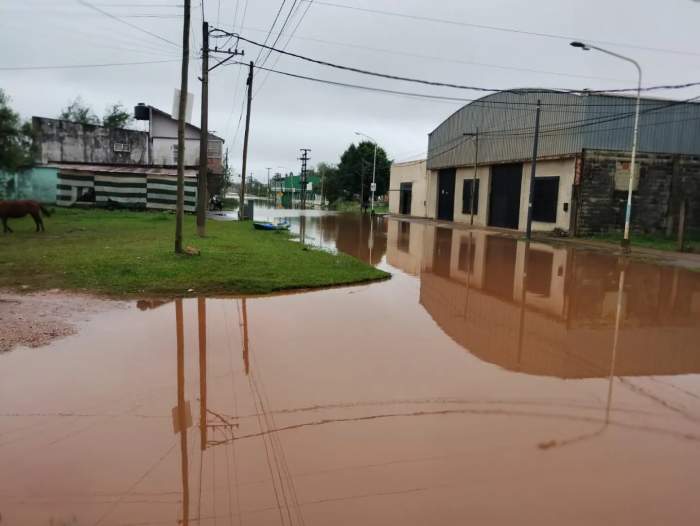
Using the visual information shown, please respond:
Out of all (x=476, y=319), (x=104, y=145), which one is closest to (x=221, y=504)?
(x=476, y=319)

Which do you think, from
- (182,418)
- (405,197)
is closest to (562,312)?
(182,418)

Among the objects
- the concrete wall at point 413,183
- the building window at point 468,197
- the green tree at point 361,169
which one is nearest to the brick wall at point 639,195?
the building window at point 468,197

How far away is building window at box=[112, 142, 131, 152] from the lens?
4794cm

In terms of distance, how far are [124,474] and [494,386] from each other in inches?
148

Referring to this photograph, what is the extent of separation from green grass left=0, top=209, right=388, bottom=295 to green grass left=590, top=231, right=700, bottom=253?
16.0 m

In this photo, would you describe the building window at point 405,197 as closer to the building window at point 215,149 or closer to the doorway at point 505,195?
the doorway at point 505,195

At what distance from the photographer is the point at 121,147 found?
48125 millimetres

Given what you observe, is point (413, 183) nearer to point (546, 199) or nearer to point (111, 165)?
point (546, 199)

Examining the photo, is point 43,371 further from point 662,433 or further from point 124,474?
point 662,433

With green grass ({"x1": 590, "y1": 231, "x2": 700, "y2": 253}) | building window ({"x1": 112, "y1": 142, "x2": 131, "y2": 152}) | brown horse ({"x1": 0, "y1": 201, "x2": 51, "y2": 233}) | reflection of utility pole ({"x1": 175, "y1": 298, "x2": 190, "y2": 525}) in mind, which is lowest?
reflection of utility pole ({"x1": 175, "y1": 298, "x2": 190, "y2": 525})

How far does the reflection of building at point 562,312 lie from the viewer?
7.13 metres

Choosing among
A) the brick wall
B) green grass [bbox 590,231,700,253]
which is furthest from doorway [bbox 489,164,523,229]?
green grass [bbox 590,231,700,253]

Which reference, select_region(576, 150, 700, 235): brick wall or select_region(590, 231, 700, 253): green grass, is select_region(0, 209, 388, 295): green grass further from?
select_region(576, 150, 700, 235): brick wall

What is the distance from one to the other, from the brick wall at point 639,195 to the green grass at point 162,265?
17812 mm
